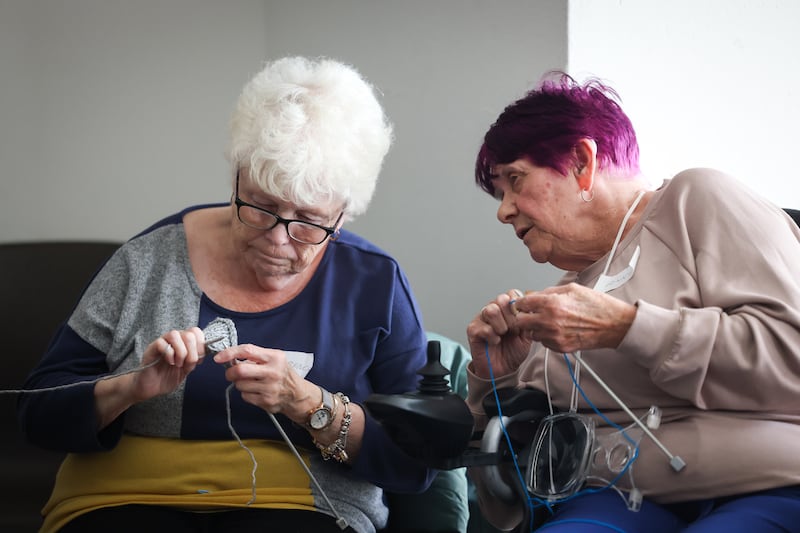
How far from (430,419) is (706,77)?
1.39 m

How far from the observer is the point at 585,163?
1540 mm

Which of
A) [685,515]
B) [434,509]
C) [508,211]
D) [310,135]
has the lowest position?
[434,509]

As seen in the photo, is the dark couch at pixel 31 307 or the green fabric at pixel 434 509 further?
the dark couch at pixel 31 307

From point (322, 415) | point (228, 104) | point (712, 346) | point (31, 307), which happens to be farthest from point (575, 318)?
point (228, 104)

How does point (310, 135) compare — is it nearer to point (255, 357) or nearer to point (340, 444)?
point (255, 357)

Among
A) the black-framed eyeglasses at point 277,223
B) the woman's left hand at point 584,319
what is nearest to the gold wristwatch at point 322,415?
the black-framed eyeglasses at point 277,223

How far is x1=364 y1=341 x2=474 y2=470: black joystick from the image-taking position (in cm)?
126

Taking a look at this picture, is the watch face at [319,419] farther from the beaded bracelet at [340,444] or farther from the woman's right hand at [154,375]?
the woman's right hand at [154,375]

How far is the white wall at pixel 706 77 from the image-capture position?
7.09ft

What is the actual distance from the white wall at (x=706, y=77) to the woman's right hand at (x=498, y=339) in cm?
89

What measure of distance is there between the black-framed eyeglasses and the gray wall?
0.95m

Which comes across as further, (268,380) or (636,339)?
(268,380)

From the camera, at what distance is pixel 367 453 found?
→ 153 centimetres

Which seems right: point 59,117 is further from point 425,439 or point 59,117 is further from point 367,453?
point 425,439
